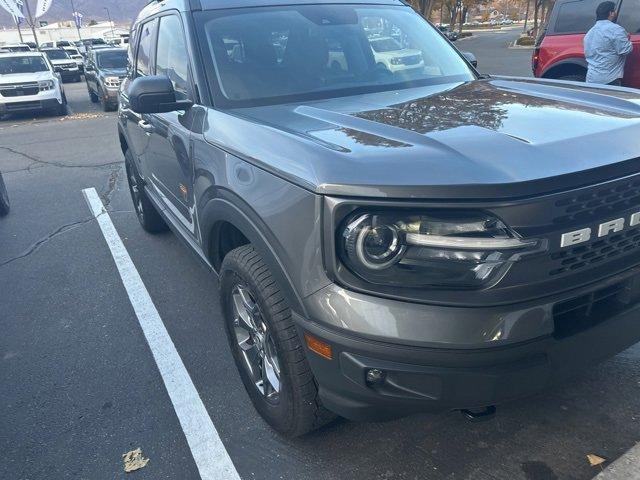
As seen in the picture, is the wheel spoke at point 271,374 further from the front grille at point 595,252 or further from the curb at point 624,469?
the curb at point 624,469

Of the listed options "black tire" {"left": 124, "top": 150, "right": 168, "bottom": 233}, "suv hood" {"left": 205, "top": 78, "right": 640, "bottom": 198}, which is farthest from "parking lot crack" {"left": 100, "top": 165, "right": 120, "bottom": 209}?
"suv hood" {"left": 205, "top": 78, "right": 640, "bottom": 198}

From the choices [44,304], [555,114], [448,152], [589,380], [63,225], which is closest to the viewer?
[448,152]

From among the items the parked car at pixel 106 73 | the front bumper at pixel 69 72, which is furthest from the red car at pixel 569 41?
the front bumper at pixel 69 72

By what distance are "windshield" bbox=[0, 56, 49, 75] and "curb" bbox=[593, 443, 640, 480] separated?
52.8 feet

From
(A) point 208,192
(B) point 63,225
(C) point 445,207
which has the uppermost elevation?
(C) point 445,207

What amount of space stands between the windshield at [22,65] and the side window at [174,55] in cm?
1314

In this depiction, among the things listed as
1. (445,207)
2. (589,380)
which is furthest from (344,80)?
(589,380)

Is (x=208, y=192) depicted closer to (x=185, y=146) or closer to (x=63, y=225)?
(x=185, y=146)

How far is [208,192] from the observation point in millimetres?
2697

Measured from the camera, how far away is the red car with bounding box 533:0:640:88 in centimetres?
752

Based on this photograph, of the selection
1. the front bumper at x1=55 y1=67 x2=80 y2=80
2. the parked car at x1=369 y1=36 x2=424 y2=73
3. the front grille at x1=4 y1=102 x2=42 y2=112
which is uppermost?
the parked car at x1=369 y1=36 x2=424 y2=73

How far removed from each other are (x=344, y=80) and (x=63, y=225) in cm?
405

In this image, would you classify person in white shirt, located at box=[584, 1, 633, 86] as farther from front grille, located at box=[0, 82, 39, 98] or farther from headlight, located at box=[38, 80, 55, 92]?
front grille, located at box=[0, 82, 39, 98]

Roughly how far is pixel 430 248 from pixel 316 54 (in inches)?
71.9
